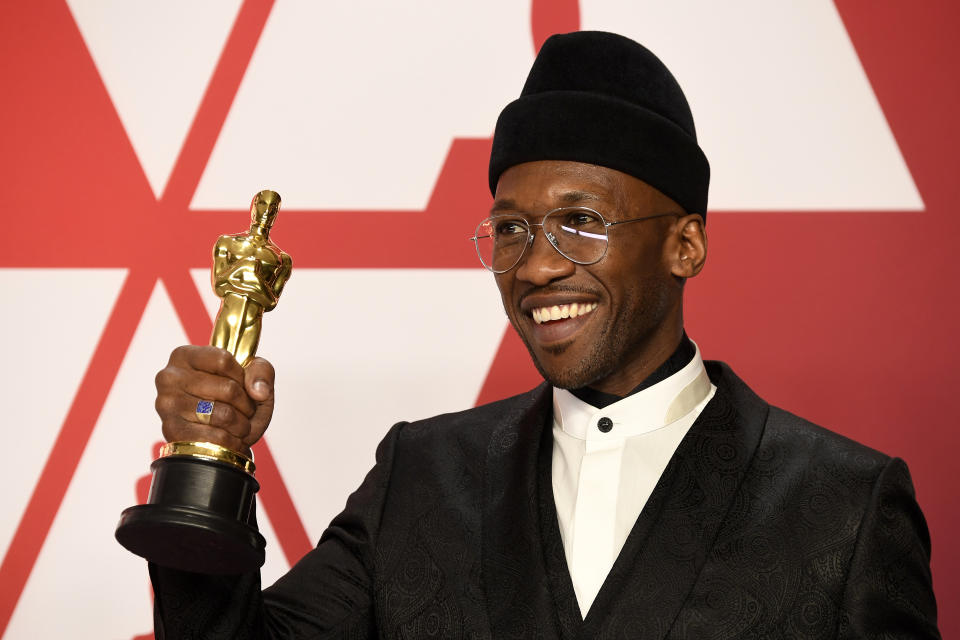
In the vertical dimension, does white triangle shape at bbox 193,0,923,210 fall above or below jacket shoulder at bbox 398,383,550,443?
above

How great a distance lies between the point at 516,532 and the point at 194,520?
62cm

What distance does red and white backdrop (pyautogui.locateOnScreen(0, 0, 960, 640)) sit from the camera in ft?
9.24

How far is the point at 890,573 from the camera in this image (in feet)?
5.55

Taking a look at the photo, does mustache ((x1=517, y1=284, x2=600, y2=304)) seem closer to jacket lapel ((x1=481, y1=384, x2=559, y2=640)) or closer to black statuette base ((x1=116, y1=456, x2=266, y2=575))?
jacket lapel ((x1=481, y1=384, x2=559, y2=640))

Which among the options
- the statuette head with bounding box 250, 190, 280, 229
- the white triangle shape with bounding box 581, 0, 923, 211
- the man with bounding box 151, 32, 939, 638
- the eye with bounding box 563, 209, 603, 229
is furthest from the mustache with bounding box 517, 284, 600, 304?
the white triangle shape with bounding box 581, 0, 923, 211

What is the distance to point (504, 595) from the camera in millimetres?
1796

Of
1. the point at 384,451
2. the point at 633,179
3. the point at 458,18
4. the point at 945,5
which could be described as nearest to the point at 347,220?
the point at 458,18

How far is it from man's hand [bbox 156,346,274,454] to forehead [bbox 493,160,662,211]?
0.59m

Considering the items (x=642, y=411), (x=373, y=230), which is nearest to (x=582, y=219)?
(x=642, y=411)

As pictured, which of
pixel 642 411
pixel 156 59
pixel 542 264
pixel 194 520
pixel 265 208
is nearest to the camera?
pixel 194 520

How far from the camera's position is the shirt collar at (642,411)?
196 cm

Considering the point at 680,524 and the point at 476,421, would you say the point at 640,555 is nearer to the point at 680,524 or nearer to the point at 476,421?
the point at 680,524

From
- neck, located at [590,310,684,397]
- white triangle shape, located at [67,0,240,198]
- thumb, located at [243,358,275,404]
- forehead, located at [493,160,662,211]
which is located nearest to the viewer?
thumb, located at [243,358,275,404]

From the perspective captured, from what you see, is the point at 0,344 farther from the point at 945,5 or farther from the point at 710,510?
the point at 945,5
